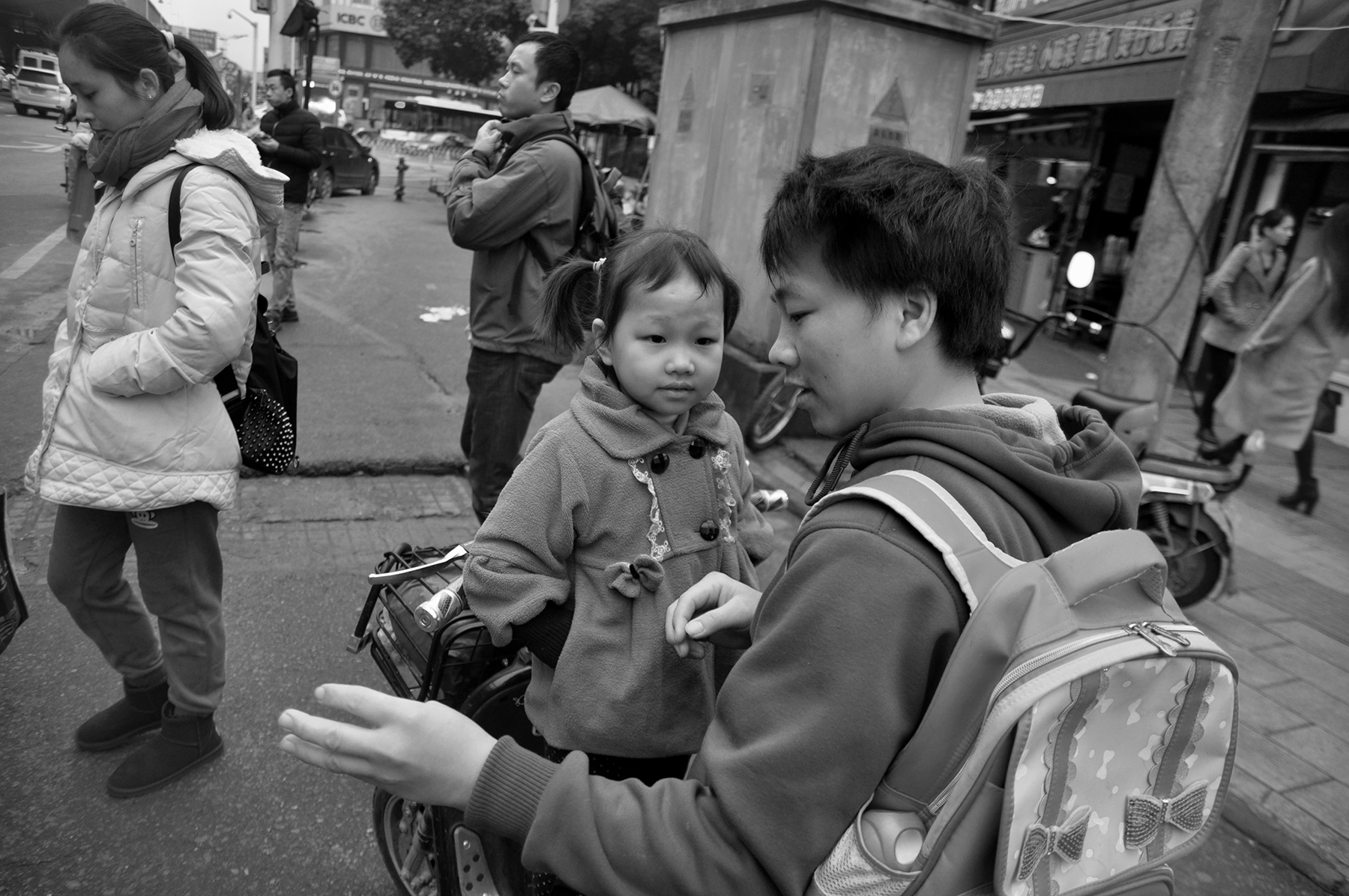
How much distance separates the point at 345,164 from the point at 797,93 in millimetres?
18101

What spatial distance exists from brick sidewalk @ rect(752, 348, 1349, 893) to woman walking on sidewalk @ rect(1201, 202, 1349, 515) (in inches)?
28.9

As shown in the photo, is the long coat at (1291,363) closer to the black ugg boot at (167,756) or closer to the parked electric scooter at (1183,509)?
the parked electric scooter at (1183,509)

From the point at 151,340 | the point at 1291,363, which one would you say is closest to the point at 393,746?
the point at 151,340

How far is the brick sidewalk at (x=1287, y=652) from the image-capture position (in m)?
3.23

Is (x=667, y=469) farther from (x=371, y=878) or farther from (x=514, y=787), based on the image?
(x=371, y=878)

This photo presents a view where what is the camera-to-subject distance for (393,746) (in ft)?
3.77

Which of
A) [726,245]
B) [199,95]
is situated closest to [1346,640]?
[726,245]

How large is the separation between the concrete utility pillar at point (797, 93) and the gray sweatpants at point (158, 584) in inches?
148

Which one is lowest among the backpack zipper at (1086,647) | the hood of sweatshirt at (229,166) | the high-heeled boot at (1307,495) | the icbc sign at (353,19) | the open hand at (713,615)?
the high-heeled boot at (1307,495)

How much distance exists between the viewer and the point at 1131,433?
13.6ft

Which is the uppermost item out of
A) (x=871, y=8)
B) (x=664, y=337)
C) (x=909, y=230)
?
(x=871, y=8)

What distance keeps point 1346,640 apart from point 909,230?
4863 mm

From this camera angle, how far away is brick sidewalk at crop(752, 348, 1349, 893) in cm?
323

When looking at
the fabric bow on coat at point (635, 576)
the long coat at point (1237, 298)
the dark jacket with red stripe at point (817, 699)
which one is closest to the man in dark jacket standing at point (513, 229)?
the fabric bow on coat at point (635, 576)
